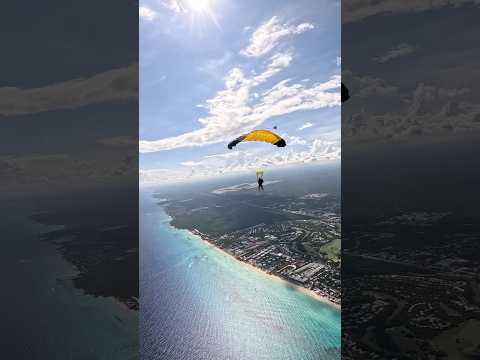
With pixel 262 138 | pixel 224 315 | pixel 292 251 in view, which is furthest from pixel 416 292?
pixel 262 138

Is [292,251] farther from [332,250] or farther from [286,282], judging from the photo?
[286,282]

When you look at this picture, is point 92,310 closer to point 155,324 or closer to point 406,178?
point 155,324

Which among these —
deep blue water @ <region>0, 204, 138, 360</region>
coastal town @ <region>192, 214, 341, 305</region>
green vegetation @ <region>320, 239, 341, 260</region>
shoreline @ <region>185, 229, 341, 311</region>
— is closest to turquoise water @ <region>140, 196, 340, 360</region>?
shoreline @ <region>185, 229, 341, 311</region>

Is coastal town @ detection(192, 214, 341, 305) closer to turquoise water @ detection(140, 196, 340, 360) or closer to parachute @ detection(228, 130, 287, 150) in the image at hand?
turquoise water @ detection(140, 196, 340, 360)

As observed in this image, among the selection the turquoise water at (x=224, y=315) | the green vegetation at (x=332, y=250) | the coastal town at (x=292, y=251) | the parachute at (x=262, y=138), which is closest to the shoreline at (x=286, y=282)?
the coastal town at (x=292, y=251)

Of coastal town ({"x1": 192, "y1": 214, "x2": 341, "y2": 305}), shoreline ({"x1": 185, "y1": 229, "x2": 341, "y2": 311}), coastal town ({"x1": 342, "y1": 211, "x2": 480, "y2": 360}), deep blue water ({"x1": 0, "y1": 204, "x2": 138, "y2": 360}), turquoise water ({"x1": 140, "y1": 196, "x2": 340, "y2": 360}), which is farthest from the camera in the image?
coastal town ({"x1": 192, "y1": 214, "x2": 341, "y2": 305})

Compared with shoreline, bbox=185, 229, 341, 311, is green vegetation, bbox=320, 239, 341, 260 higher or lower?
higher
